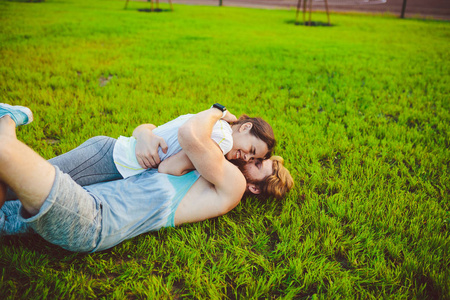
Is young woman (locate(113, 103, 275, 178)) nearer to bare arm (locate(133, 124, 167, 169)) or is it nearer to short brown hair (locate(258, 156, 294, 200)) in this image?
bare arm (locate(133, 124, 167, 169))

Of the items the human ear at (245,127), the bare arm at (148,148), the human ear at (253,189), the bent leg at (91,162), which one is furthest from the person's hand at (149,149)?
the human ear at (253,189)

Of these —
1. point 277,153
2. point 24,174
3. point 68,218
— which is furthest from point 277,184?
point 24,174

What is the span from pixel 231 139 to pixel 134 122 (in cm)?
180

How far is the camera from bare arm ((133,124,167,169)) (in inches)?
80.4

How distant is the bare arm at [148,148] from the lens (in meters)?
2.04

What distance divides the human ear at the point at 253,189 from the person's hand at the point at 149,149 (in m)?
0.77

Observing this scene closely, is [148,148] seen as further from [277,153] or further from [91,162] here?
[277,153]

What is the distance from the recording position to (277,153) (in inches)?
121

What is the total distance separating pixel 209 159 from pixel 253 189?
0.66 metres

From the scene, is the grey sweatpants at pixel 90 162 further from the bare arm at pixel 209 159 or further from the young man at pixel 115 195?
the bare arm at pixel 209 159

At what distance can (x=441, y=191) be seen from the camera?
8.07 ft

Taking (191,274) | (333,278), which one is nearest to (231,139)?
(191,274)

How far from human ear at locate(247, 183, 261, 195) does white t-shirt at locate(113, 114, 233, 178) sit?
1.31 feet

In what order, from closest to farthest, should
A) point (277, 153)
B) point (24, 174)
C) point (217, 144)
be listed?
point (24, 174), point (217, 144), point (277, 153)
